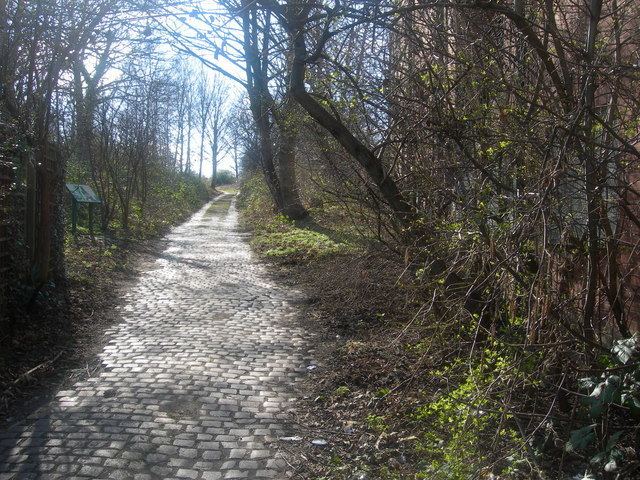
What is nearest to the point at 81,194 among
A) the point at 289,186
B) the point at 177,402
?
the point at 289,186

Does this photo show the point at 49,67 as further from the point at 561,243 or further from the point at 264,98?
the point at 264,98

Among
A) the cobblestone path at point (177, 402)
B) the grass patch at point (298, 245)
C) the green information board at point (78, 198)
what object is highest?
the green information board at point (78, 198)

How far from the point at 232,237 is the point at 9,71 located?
1445 cm

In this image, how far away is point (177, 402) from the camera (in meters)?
5.84

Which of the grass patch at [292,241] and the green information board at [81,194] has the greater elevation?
the green information board at [81,194]

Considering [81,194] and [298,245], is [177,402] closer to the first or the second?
[298,245]

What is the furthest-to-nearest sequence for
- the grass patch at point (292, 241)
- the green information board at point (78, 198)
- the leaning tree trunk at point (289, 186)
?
the leaning tree trunk at point (289, 186), the green information board at point (78, 198), the grass patch at point (292, 241)

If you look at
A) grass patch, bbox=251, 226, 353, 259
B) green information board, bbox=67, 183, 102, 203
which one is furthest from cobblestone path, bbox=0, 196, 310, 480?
green information board, bbox=67, 183, 102, 203

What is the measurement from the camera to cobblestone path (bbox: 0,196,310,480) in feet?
15.2

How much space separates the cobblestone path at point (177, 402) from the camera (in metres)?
4.64

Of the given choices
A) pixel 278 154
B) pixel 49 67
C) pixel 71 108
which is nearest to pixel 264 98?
pixel 278 154

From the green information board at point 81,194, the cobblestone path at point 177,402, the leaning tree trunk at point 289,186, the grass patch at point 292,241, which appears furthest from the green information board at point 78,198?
the leaning tree trunk at point 289,186

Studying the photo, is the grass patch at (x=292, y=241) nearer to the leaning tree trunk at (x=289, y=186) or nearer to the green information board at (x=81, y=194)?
the leaning tree trunk at (x=289, y=186)

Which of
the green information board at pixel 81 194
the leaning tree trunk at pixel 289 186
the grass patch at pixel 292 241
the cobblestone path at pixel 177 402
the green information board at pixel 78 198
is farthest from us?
the leaning tree trunk at pixel 289 186
